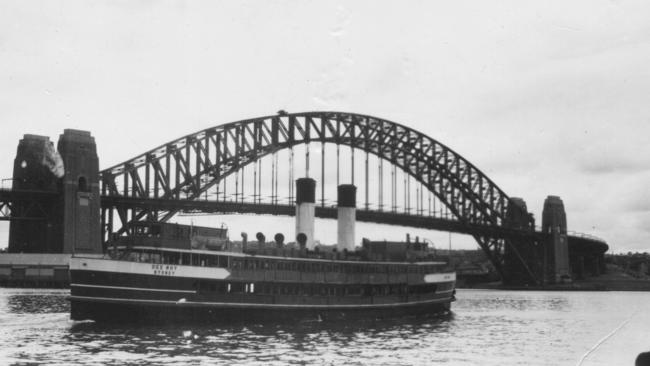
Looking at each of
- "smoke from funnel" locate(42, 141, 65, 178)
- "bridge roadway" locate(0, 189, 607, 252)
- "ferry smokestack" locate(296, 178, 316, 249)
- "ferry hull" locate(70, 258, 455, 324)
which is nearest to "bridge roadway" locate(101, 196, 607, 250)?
"bridge roadway" locate(0, 189, 607, 252)

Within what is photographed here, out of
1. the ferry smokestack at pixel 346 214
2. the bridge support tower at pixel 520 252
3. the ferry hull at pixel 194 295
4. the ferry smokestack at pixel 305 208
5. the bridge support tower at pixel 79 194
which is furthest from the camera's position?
the bridge support tower at pixel 520 252

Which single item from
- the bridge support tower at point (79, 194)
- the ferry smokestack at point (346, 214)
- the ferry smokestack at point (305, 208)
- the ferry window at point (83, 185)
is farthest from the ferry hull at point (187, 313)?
the ferry window at point (83, 185)

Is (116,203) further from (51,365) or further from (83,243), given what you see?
(51,365)

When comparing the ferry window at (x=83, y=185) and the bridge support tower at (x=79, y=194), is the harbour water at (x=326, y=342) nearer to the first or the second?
the bridge support tower at (x=79, y=194)

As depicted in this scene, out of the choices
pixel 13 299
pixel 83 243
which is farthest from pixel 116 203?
pixel 13 299

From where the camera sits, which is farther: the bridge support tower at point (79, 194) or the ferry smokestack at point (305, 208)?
the bridge support tower at point (79, 194)

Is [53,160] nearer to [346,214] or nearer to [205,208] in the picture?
[205,208]

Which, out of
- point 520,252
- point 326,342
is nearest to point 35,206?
point 326,342
